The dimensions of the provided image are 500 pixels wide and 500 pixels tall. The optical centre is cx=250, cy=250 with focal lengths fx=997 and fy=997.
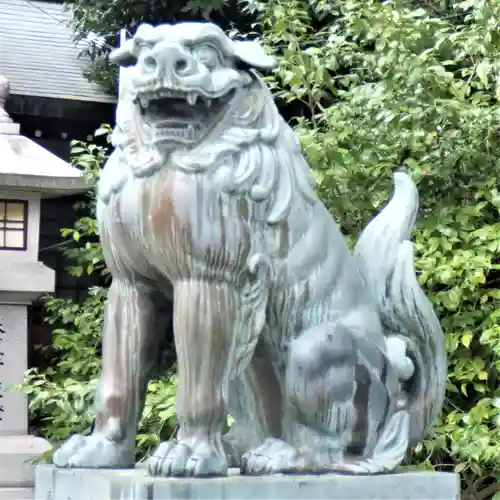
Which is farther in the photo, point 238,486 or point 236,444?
point 236,444

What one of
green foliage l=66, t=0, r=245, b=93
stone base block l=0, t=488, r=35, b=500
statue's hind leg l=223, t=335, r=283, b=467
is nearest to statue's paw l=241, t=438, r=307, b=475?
statue's hind leg l=223, t=335, r=283, b=467

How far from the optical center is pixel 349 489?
7.81 ft

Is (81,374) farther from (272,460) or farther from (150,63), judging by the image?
(150,63)

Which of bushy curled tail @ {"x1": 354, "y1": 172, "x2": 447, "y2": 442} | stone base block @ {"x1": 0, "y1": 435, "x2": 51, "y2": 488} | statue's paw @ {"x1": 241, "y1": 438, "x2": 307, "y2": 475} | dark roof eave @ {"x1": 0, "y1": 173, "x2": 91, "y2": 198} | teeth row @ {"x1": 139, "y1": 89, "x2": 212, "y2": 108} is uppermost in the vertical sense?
dark roof eave @ {"x1": 0, "y1": 173, "x2": 91, "y2": 198}

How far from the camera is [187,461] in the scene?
2.26 metres

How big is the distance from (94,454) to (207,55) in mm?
1010

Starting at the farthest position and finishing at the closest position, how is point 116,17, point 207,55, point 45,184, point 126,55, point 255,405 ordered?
1. point 116,17
2. point 45,184
3. point 255,405
4. point 126,55
5. point 207,55

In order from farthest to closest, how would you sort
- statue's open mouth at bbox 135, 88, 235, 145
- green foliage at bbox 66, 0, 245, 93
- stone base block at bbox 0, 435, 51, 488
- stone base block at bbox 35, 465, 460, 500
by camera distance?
green foliage at bbox 66, 0, 245, 93
stone base block at bbox 0, 435, 51, 488
statue's open mouth at bbox 135, 88, 235, 145
stone base block at bbox 35, 465, 460, 500

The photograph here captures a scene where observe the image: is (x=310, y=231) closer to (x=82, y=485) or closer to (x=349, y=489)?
(x=349, y=489)

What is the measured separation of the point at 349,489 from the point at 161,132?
3.14 ft

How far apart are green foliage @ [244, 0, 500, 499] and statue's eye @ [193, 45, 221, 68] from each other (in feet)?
6.80

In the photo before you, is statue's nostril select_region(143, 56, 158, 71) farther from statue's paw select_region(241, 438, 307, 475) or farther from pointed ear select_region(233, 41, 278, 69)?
statue's paw select_region(241, 438, 307, 475)

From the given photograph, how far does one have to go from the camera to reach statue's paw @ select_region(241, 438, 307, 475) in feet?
7.82

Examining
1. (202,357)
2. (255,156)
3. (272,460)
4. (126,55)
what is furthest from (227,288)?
(126,55)
